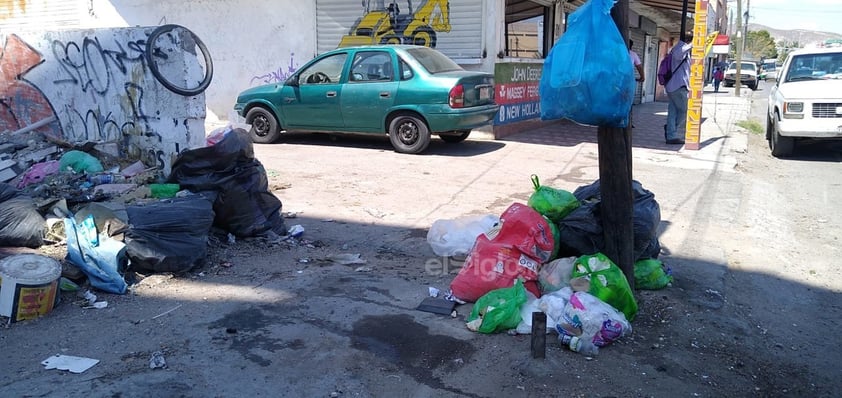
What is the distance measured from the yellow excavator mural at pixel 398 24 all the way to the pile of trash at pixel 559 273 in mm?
8020

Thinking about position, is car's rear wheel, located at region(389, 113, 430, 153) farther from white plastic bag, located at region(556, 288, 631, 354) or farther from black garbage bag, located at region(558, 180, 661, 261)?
white plastic bag, located at region(556, 288, 631, 354)

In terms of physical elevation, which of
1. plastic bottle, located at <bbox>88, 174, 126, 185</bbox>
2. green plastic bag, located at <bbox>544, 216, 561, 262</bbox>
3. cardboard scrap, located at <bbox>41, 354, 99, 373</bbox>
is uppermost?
plastic bottle, located at <bbox>88, 174, 126, 185</bbox>

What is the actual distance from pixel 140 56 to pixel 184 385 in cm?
491

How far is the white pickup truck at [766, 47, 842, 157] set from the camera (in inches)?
412

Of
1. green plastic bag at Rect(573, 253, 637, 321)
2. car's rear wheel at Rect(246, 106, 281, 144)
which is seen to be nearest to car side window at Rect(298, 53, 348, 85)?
car's rear wheel at Rect(246, 106, 281, 144)

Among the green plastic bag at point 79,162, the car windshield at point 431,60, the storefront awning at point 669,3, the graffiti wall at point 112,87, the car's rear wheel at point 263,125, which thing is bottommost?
the green plastic bag at point 79,162

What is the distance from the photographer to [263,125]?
11523 mm

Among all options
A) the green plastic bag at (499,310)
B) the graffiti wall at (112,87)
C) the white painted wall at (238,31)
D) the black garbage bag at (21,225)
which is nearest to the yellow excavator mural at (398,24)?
the white painted wall at (238,31)

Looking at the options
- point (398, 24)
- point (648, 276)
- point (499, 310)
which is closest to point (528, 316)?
point (499, 310)

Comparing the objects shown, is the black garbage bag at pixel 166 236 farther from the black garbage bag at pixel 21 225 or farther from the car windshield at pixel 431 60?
the car windshield at pixel 431 60

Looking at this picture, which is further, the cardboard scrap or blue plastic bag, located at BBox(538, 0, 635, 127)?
blue plastic bag, located at BBox(538, 0, 635, 127)

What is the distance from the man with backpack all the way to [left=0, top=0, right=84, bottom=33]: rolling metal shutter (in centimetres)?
1363

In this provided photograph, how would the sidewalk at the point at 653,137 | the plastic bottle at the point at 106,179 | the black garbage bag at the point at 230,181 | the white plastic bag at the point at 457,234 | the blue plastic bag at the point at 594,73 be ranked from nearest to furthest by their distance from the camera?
the blue plastic bag at the point at 594,73, the white plastic bag at the point at 457,234, the black garbage bag at the point at 230,181, the plastic bottle at the point at 106,179, the sidewalk at the point at 653,137

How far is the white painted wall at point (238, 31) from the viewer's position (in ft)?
45.1
